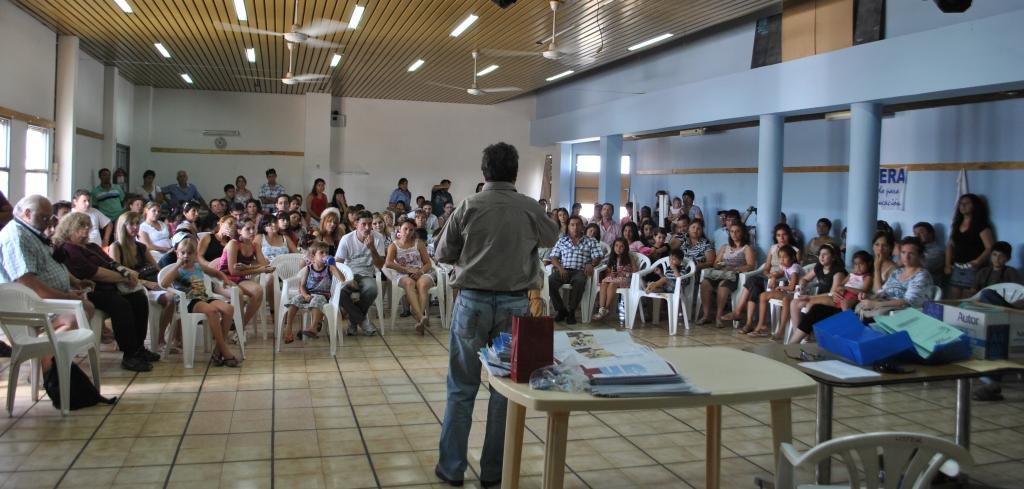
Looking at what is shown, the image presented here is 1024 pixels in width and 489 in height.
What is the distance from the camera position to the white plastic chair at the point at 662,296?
7.70 meters

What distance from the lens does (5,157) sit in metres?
8.30

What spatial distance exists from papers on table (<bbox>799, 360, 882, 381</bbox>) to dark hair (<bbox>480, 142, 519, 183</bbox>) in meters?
1.39

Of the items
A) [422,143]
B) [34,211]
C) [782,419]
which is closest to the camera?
[782,419]

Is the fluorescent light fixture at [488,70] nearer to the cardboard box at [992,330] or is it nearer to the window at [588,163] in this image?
the window at [588,163]

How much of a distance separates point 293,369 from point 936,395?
4.50 m

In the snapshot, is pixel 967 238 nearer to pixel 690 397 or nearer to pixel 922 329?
pixel 922 329

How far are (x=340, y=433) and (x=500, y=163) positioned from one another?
1.83 meters

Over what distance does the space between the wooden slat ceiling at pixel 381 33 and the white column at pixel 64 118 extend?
0.31 metres

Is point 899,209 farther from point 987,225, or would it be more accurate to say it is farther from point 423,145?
point 423,145

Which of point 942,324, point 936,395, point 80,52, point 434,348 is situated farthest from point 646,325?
point 80,52

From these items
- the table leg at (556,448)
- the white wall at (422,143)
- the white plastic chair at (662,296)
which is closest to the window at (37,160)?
the white plastic chair at (662,296)

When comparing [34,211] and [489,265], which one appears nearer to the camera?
[489,265]

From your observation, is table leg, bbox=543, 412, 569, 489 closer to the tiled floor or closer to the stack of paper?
the stack of paper

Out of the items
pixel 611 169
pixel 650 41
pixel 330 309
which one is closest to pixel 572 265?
pixel 330 309
